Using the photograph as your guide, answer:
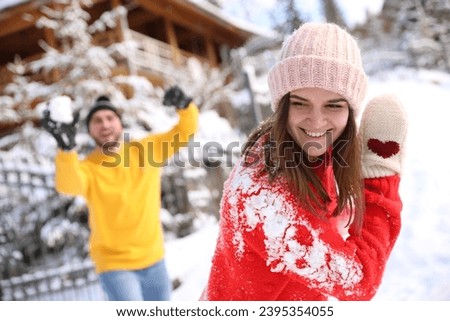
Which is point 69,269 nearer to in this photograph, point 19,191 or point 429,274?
point 19,191

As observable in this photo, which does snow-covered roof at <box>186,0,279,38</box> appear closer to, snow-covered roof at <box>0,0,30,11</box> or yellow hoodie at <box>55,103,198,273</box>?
snow-covered roof at <box>0,0,30,11</box>

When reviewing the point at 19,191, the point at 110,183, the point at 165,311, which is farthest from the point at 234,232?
the point at 19,191

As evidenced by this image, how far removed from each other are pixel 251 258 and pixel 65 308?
680mm

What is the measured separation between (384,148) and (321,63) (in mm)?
227

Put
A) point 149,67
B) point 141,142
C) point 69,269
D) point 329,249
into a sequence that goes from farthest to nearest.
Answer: point 149,67 < point 69,269 < point 141,142 < point 329,249

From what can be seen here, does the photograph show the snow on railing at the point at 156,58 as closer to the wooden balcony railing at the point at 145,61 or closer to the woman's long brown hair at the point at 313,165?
the wooden balcony railing at the point at 145,61

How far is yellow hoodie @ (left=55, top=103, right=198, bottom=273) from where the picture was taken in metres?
1.91

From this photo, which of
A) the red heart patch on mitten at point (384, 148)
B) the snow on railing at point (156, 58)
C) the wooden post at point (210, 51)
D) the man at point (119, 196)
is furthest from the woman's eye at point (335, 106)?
the wooden post at point (210, 51)

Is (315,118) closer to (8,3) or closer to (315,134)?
(315,134)

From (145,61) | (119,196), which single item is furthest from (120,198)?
(145,61)

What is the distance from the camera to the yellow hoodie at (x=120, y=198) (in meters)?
1.91

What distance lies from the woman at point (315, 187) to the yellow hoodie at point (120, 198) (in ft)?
3.30

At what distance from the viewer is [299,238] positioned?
823 mm

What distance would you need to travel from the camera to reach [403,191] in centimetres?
366
